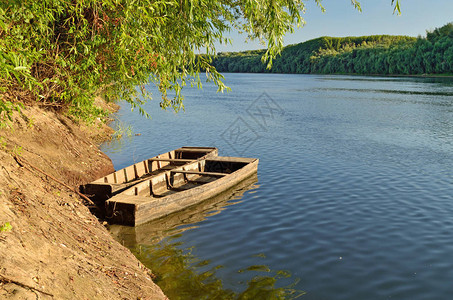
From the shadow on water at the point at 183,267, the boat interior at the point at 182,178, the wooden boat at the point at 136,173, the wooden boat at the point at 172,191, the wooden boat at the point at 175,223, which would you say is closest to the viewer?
the shadow on water at the point at 183,267

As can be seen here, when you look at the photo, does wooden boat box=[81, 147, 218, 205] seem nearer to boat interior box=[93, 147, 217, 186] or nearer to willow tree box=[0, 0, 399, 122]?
boat interior box=[93, 147, 217, 186]

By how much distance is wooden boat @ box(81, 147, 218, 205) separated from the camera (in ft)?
41.1

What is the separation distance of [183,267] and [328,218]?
18.4 ft

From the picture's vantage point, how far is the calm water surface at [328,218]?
9094 mm

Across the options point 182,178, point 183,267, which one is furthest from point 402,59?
point 183,267

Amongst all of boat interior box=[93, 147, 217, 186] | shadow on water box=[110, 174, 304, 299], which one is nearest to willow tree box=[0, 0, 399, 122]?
boat interior box=[93, 147, 217, 186]

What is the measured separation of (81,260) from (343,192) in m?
11.4

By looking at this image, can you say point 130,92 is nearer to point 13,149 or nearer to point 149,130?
point 13,149

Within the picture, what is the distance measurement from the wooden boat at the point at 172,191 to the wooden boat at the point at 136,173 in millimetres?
528

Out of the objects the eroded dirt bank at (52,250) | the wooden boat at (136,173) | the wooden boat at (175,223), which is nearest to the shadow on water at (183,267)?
the wooden boat at (175,223)

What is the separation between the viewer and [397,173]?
58.4 feet

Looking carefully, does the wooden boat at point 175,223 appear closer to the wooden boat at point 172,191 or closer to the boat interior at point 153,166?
the wooden boat at point 172,191

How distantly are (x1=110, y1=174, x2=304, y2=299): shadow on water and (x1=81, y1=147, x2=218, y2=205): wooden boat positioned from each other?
4.93 feet

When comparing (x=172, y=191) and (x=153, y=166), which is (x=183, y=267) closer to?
(x=172, y=191)
